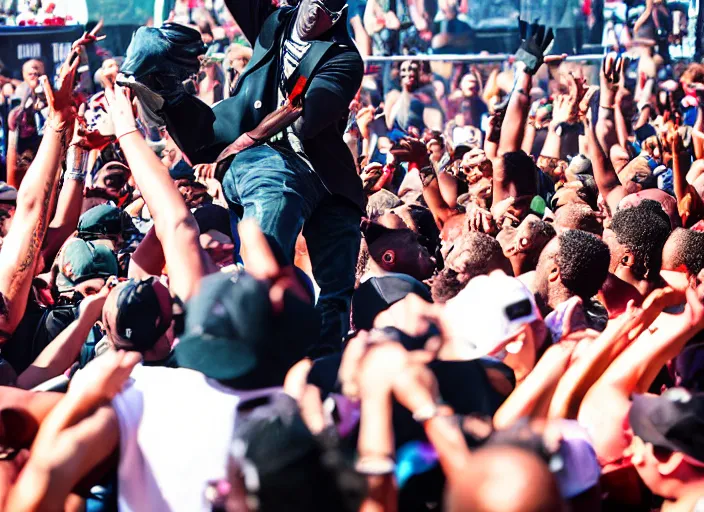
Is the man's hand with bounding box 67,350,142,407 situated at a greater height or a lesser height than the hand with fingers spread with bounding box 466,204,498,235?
greater

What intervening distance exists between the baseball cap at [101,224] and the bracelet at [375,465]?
310cm

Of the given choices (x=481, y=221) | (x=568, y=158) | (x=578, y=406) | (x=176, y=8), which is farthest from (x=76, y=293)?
(x=176, y=8)

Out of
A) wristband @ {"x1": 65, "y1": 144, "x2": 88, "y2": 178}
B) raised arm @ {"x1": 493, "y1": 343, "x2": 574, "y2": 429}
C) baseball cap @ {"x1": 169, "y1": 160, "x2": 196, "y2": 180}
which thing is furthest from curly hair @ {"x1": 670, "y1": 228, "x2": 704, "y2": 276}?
baseball cap @ {"x1": 169, "y1": 160, "x2": 196, "y2": 180}

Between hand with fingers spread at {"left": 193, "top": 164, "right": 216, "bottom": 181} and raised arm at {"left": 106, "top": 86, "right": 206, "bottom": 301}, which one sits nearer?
raised arm at {"left": 106, "top": 86, "right": 206, "bottom": 301}

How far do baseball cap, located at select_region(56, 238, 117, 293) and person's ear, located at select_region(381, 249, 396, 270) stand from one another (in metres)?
1.10

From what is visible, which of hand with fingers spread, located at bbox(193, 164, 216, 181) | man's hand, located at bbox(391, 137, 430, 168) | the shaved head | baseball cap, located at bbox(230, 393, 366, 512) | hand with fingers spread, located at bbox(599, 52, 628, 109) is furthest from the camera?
hand with fingers spread, located at bbox(193, 164, 216, 181)

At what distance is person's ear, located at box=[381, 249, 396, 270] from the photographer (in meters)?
3.90

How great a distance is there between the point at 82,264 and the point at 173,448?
2.06 meters

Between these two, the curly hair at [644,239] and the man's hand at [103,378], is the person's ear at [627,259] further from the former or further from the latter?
the man's hand at [103,378]

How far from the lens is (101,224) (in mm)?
4891

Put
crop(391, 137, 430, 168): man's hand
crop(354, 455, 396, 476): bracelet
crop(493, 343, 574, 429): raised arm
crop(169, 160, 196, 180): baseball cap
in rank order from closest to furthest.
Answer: crop(354, 455, 396, 476): bracelet → crop(493, 343, 574, 429): raised arm → crop(391, 137, 430, 168): man's hand → crop(169, 160, 196, 180): baseball cap

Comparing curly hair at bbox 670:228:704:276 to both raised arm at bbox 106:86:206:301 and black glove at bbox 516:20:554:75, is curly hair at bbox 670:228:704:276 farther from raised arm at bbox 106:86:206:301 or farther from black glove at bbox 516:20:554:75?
raised arm at bbox 106:86:206:301

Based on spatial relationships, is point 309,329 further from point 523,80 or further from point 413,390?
point 523,80

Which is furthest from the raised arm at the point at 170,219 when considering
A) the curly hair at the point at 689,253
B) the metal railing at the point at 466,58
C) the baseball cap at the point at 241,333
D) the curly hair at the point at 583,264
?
the metal railing at the point at 466,58
